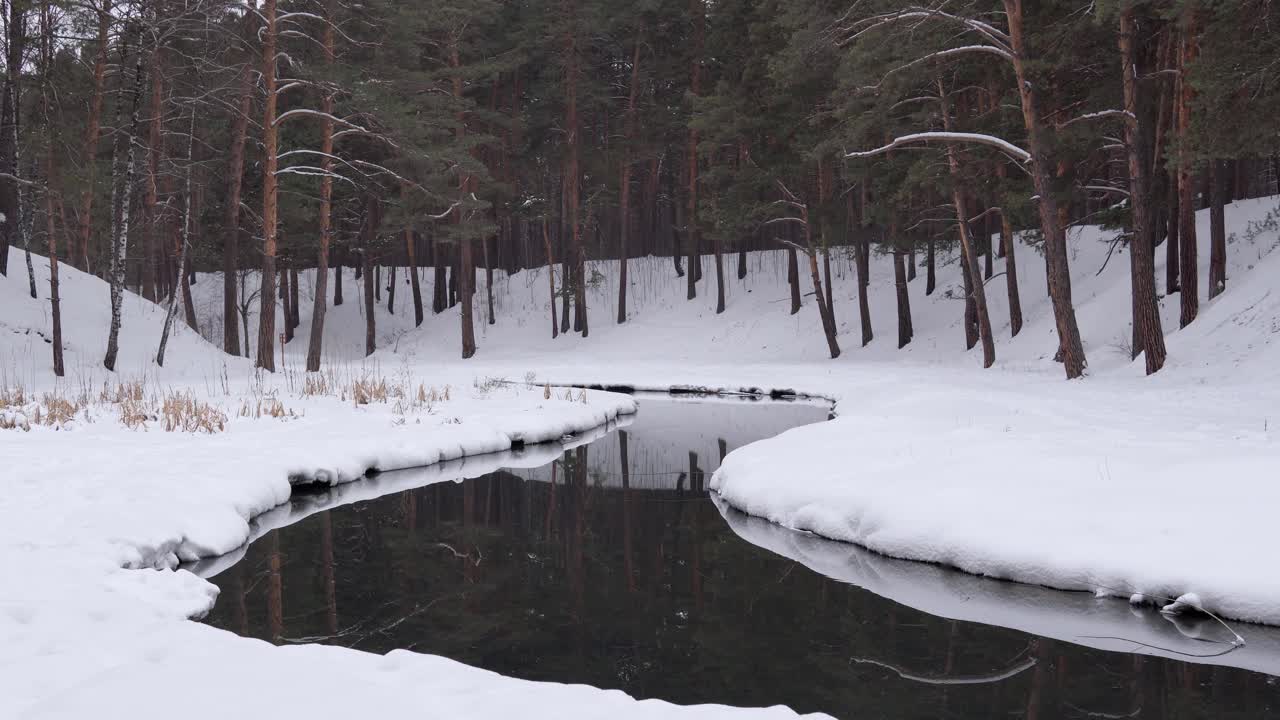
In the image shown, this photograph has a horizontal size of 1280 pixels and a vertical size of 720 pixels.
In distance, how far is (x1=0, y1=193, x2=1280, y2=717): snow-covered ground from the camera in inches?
148

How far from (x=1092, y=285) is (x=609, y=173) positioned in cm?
1681

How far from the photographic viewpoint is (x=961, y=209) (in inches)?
796

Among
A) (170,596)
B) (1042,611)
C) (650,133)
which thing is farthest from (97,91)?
(1042,611)

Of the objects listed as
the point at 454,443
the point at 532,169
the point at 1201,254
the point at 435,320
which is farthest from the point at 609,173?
the point at 454,443

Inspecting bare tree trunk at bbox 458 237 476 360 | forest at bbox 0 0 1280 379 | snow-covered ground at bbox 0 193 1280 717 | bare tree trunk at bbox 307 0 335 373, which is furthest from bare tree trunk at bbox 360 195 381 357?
snow-covered ground at bbox 0 193 1280 717

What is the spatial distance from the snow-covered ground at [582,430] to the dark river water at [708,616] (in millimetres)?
343

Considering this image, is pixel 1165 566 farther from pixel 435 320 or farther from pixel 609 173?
pixel 435 320

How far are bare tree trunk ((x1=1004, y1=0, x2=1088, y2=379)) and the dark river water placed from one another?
30.6ft

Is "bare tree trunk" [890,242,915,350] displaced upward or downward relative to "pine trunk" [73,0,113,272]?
downward

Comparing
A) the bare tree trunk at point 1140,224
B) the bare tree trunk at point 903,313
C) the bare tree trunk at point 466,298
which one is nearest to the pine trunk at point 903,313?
the bare tree trunk at point 903,313

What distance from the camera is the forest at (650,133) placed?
1491 cm

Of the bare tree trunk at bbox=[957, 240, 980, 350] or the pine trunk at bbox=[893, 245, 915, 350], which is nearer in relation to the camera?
the bare tree trunk at bbox=[957, 240, 980, 350]

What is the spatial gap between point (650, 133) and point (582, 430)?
2108 cm

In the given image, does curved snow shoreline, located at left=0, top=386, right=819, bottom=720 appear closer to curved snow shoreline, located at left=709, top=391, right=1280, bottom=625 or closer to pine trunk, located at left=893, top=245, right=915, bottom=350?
curved snow shoreline, located at left=709, top=391, right=1280, bottom=625
